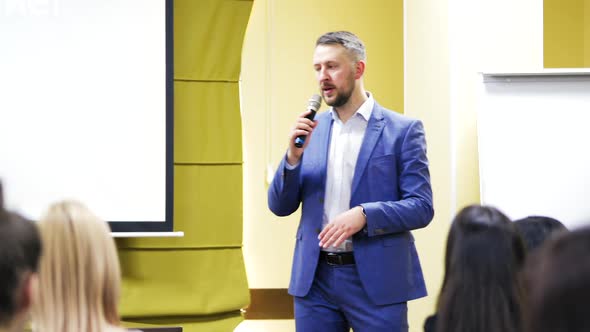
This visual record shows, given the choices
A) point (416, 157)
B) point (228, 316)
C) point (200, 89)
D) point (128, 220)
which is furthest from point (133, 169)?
point (416, 157)

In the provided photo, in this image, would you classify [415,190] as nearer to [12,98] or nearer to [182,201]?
[182,201]

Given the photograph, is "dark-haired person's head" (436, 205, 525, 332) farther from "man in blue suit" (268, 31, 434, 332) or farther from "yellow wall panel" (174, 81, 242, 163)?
"yellow wall panel" (174, 81, 242, 163)

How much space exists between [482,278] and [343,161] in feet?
5.09

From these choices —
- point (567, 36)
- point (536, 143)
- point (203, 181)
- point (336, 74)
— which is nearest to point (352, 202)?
point (336, 74)

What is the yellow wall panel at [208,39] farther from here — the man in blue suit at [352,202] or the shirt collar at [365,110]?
the shirt collar at [365,110]

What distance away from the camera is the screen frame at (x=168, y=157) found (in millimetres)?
4062

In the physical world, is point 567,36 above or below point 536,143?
above

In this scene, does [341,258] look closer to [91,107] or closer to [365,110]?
[365,110]

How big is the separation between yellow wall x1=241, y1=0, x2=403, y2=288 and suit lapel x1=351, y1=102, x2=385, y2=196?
181 cm

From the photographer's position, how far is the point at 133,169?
161 inches

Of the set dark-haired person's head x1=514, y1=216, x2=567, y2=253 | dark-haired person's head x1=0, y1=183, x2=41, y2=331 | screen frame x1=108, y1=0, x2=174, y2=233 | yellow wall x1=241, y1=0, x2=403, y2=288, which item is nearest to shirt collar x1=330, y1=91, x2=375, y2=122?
dark-haired person's head x1=514, y1=216, x2=567, y2=253

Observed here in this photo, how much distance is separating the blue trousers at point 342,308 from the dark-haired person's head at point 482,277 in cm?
135

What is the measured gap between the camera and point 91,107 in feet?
13.4

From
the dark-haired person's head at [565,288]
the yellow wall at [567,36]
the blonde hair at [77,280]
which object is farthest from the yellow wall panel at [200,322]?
the dark-haired person's head at [565,288]
